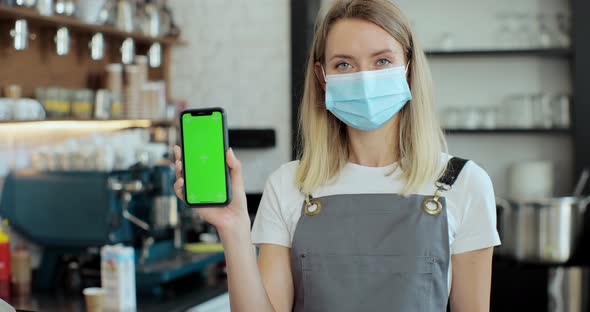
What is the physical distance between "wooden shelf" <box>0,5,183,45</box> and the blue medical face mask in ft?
6.15

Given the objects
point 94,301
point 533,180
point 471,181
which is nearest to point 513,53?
point 533,180

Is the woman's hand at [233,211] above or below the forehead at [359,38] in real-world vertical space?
below

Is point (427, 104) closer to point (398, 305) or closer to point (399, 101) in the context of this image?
point (399, 101)

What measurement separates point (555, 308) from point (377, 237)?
2.90m

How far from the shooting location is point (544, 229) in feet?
13.5

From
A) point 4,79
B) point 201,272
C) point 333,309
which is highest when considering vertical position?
point 4,79

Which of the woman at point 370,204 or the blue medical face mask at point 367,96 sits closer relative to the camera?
the woman at point 370,204

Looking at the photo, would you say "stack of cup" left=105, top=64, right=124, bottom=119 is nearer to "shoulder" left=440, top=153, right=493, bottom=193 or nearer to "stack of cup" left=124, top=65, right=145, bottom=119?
"stack of cup" left=124, top=65, right=145, bottom=119

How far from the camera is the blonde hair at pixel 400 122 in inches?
65.5

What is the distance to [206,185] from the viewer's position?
1470mm

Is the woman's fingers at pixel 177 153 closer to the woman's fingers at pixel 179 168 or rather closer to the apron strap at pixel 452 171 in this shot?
the woman's fingers at pixel 179 168

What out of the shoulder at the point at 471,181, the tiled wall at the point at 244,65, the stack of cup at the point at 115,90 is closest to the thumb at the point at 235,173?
the shoulder at the point at 471,181

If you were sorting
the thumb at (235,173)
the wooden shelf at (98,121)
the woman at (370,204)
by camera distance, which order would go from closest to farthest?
the thumb at (235,173)
the woman at (370,204)
the wooden shelf at (98,121)

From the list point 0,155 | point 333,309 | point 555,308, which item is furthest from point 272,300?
point 555,308
